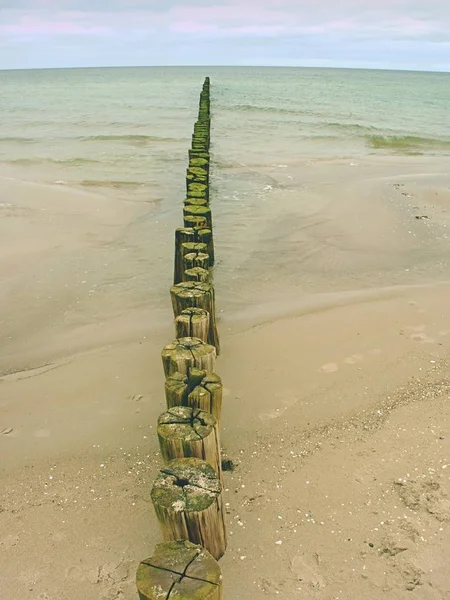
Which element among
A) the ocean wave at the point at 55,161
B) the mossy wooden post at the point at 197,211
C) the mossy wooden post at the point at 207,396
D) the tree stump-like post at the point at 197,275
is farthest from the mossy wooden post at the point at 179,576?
the ocean wave at the point at 55,161

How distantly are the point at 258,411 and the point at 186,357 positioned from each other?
110 centimetres

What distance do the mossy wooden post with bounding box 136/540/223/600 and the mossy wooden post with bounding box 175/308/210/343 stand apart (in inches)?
76.4

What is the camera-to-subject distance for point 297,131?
22.4 metres

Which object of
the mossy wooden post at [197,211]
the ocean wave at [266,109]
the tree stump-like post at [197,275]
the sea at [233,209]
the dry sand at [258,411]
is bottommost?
the dry sand at [258,411]

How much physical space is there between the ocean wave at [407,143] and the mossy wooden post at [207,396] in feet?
55.4

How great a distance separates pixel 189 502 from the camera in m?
2.35

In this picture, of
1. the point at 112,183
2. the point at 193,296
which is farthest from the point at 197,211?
the point at 112,183

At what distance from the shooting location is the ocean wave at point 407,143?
1876 centimetres

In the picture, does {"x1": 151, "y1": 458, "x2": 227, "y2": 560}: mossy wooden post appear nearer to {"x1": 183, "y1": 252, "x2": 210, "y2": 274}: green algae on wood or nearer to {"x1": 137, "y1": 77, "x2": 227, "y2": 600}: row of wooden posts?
{"x1": 137, "y1": 77, "x2": 227, "y2": 600}: row of wooden posts

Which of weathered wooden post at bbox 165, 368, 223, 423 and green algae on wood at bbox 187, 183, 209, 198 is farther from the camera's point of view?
green algae on wood at bbox 187, 183, 209, 198

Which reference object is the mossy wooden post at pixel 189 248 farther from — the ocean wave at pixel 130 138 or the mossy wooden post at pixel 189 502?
the ocean wave at pixel 130 138

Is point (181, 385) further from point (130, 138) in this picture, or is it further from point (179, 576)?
point (130, 138)

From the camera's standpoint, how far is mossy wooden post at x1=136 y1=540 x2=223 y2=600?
6.30 ft

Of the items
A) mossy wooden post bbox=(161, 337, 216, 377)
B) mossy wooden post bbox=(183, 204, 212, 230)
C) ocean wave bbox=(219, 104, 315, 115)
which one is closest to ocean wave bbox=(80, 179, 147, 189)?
mossy wooden post bbox=(183, 204, 212, 230)
